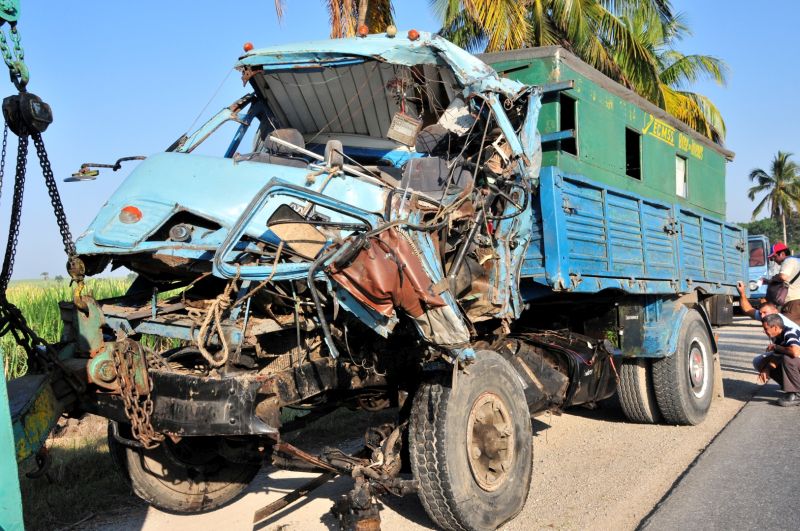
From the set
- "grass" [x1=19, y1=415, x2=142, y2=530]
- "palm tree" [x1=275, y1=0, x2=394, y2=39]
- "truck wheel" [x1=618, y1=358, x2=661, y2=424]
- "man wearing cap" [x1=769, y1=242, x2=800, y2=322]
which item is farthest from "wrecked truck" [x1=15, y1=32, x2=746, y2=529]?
"palm tree" [x1=275, y1=0, x2=394, y2=39]

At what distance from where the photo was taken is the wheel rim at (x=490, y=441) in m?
4.24

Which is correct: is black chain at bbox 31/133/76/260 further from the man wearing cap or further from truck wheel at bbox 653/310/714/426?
the man wearing cap

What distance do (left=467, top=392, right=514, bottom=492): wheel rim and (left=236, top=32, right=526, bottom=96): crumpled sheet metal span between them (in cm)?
207

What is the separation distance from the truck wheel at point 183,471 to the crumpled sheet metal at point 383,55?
2412mm

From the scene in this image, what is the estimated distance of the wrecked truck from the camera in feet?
11.4

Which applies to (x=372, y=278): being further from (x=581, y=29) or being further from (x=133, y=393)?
(x=581, y=29)

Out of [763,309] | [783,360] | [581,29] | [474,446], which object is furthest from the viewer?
[581,29]

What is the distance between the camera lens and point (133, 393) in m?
3.45

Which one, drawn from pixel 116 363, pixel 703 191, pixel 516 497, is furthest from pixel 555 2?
pixel 116 363

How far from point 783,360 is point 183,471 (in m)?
6.76

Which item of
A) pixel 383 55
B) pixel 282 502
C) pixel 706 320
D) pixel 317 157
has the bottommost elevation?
pixel 282 502

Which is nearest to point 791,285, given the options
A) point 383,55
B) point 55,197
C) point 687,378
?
point 687,378

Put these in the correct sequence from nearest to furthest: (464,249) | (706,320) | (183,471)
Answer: (464,249)
(183,471)
(706,320)

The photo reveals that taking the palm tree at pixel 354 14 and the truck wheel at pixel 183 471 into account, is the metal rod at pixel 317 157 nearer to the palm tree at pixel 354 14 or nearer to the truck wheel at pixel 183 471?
the truck wheel at pixel 183 471
